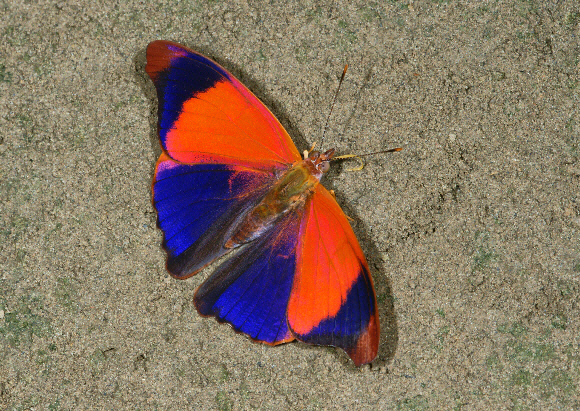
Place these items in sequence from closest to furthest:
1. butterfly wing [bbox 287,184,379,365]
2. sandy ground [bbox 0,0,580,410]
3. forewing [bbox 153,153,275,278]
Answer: butterfly wing [bbox 287,184,379,365], forewing [bbox 153,153,275,278], sandy ground [bbox 0,0,580,410]

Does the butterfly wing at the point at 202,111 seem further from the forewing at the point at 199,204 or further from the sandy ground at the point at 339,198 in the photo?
the sandy ground at the point at 339,198

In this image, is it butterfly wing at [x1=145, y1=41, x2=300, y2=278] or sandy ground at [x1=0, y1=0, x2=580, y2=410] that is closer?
butterfly wing at [x1=145, y1=41, x2=300, y2=278]

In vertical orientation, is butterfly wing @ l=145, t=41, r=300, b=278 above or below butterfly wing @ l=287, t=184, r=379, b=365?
above

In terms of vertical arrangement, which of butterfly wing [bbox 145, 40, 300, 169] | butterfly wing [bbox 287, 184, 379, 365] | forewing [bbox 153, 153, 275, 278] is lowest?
butterfly wing [bbox 287, 184, 379, 365]

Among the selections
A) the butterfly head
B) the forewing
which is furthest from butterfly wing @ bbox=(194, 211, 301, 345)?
the butterfly head

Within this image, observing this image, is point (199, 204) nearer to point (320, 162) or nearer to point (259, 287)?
point (259, 287)

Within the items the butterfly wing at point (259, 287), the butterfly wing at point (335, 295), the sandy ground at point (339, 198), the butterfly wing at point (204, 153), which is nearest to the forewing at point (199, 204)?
the butterfly wing at point (204, 153)

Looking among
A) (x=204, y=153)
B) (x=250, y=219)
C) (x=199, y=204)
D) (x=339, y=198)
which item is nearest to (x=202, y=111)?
(x=204, y=153)

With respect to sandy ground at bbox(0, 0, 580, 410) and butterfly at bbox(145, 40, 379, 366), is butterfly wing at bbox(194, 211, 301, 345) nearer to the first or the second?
butterfly at bbox(145, 40, 379, 366)

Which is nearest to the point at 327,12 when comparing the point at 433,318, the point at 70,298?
the point at 433,318
